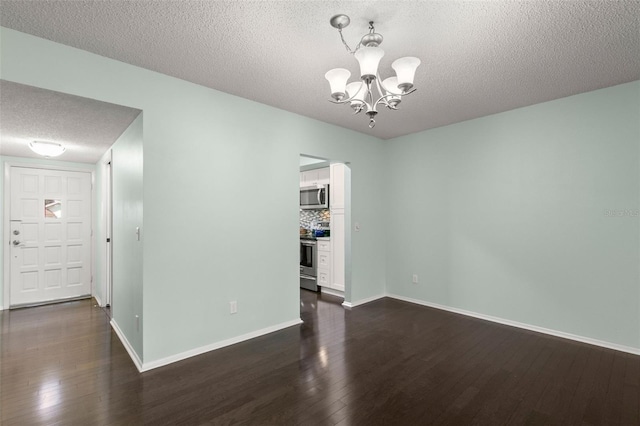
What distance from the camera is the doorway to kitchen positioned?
179 inches

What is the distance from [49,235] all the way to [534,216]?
675cm

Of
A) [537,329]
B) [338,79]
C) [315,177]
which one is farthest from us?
[315,177]

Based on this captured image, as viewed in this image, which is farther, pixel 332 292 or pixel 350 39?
pixel 332 292

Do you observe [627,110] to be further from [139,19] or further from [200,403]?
[200,403]

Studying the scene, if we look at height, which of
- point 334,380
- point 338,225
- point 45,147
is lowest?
point 334,380

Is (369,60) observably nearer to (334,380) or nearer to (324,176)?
(334,380)

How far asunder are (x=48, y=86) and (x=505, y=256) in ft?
15.3

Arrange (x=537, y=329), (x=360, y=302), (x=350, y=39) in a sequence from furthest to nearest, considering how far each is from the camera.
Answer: (x=360, y=302), (x=537, y=329), (x=350, y=39)

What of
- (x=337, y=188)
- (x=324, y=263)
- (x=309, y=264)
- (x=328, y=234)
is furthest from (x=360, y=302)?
(x=337, y=188)

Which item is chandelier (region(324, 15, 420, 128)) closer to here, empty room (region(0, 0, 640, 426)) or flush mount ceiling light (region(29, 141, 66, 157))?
empty room (region(0, 0, 640, 426))

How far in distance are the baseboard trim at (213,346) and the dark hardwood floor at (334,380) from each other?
2.5 inches

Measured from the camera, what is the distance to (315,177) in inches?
217

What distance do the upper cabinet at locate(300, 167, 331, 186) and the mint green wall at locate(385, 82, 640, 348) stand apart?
1322mm

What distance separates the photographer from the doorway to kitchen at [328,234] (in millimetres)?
4551
